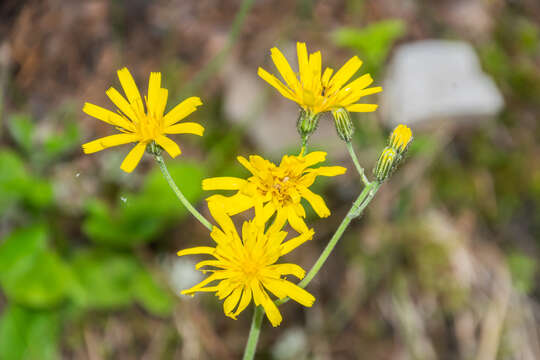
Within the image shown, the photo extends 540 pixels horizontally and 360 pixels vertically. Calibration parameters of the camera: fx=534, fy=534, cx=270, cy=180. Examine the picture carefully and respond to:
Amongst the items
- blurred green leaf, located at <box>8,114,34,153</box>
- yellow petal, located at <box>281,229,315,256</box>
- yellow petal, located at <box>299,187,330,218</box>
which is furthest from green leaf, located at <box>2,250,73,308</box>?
yellow petal, located at <box>299,187,330,218</box>

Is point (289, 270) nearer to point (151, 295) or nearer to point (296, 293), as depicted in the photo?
point (296, 293)

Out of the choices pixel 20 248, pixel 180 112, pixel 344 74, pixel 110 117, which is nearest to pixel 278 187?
pixel 180 112

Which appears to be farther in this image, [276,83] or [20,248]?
[20,248]

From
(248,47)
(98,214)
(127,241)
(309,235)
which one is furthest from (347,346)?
(248,47)

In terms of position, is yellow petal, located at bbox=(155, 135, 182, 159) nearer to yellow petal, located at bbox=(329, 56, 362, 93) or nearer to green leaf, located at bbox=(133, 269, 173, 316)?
yellow petal, located at bbox=(329, 56, 362, 93)

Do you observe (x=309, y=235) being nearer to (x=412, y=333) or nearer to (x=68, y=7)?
(x=412, y=333)

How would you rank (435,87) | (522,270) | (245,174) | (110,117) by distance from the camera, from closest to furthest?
(110,117) < (245,174) < (522,270) < (435,87)

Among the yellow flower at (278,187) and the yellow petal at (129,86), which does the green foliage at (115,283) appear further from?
the yellow flower at (278,187)
